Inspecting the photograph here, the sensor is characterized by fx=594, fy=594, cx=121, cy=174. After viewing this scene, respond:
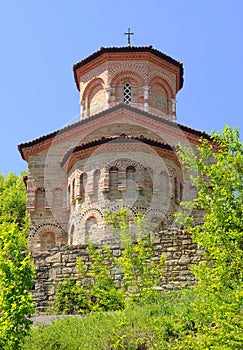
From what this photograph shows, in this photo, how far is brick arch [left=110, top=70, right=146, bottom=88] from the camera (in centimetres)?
2330

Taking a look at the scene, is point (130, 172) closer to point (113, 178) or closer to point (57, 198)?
point (113, 178)

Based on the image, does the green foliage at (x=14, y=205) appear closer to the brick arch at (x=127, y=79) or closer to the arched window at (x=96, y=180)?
the brick arch at (x=127, y=79)

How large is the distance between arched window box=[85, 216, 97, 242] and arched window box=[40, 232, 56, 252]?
10.3ft

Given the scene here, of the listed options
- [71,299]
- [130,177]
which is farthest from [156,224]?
[71,299]

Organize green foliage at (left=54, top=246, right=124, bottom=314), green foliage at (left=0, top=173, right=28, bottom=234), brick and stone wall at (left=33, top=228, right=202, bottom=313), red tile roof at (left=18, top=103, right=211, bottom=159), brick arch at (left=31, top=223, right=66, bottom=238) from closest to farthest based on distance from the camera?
green foliage at (left=54, top=246, right=124, bottom=314), brick and stone wall at (left=33, top=228, right=202, bottom=313), red tile roof at (left=18, top=103, right=211, bottom=159), brick arch at (left=31, top=223, right=66, bottom=238), green foliage at (left=0, top=173, right=28, bottom=234)

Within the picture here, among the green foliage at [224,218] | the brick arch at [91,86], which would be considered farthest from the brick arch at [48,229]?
the green foliage at [224,218]

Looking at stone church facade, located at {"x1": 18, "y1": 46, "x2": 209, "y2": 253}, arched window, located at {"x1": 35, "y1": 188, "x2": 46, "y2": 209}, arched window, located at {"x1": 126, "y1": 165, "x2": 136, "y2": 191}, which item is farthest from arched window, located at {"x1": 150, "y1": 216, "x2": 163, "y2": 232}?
arched window, located at {"x1": 35, "y1": 188, "x2": 46, "y2": 209}

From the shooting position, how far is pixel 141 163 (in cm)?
1802

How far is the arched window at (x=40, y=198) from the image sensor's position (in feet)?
71.4

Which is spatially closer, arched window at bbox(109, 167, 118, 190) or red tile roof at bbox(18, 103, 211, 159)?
arched window at bbox(109, 167, 118, 190)

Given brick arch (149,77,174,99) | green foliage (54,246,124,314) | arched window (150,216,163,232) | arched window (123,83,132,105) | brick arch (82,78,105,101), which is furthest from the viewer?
brick arch (82,78,105,101)

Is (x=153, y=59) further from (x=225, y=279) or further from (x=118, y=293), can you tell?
(x=225, y=279)

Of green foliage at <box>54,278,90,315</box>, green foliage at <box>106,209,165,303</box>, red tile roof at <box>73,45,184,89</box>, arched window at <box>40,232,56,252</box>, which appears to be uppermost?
red tile roof at <box>73,45,184,89</box>

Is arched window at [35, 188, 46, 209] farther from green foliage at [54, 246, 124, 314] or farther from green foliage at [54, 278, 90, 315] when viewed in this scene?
green foliage at [54, 278, 90, 315]
